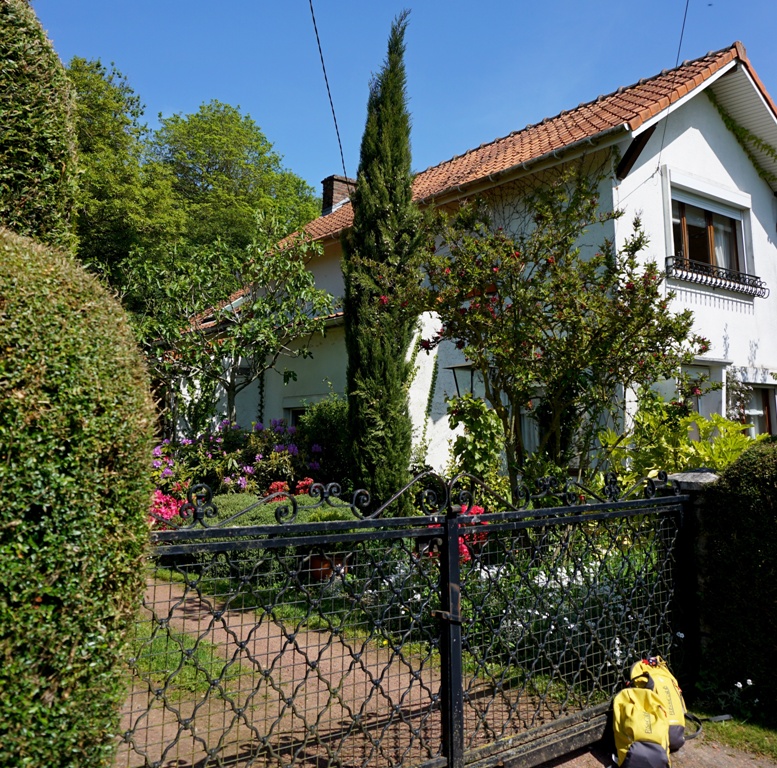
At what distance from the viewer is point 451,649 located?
314 centimetres

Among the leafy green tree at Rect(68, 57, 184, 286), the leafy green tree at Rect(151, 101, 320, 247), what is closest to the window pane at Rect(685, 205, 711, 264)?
the leafy green tree at Rect(68, 57, 184, 286)

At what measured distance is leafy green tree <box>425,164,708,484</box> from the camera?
20.4 ft

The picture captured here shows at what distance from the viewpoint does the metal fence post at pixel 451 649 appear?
3.09m

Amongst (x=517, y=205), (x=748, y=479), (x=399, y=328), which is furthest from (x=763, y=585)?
(x=517, y=205)

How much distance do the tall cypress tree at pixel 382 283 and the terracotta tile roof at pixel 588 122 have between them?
1239 mm

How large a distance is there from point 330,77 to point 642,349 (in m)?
5.03

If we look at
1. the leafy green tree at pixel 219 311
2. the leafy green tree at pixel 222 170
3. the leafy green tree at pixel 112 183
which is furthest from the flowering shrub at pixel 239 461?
the leafy green tree at pixel 222 170

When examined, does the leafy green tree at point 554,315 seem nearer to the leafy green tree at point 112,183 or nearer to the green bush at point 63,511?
the green bush at point 63,511

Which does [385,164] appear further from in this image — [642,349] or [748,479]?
[748,479]

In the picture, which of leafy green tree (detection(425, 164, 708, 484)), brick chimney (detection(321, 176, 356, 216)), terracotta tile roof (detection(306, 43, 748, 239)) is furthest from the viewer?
brick chimney (detection(321, 176, 356, 216))

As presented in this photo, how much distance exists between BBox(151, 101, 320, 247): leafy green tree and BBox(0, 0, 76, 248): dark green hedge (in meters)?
24.4

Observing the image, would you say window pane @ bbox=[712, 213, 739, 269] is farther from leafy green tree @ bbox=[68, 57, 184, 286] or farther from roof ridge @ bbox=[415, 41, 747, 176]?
leafy green tree @ bbox=[68, 57, 184, 286]

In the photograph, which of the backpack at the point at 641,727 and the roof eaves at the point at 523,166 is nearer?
the backpack at the point at 641,727

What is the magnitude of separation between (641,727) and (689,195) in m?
9.05
